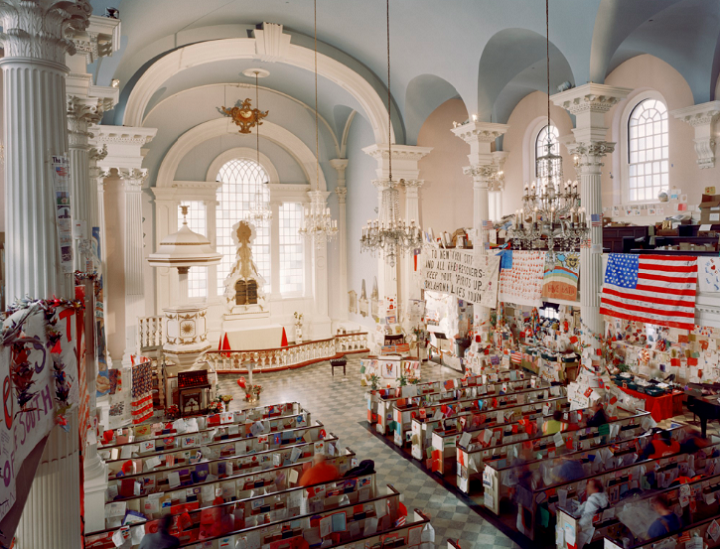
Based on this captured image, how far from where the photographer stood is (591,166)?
39.1 ft

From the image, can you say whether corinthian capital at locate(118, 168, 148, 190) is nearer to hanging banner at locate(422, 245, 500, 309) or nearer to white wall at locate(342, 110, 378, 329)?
white wall at locate(342, 110, 378, 329)

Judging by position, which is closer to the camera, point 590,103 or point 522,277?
point 590,103

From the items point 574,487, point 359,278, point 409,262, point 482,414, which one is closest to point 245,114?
point 359,278

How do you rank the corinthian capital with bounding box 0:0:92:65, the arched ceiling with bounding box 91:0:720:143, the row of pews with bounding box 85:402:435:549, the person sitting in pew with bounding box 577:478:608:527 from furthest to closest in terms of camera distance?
the arched ceiling with bounding box 91:0:720:143 < the person sitting in pew with bounding box 577:478:608:527 < the row of pews with bounding box 85:402:435:549 < the corinthian capital with bounding box 0:0:92:65

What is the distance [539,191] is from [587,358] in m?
5.12

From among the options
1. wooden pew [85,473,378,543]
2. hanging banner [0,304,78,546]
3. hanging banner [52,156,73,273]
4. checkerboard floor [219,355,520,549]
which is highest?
hanging banner [52,156,73,273]

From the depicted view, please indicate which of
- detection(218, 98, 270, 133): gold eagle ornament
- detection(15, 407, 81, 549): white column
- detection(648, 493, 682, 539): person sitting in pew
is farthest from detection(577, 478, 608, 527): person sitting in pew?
detection(218, 98, 270, 133): gold eagle ornament

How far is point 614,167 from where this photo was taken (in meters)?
17.3

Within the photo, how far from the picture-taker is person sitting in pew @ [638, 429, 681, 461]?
876cm

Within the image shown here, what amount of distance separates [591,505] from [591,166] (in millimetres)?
7412

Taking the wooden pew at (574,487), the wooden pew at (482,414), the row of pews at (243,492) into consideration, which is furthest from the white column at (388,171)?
the wooden pew at (574,487)

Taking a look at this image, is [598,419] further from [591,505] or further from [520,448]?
[591,505]

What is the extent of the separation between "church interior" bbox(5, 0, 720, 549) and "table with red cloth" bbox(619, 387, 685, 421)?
0.25ft

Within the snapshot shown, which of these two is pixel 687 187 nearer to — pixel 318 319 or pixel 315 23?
pixel 315 23
